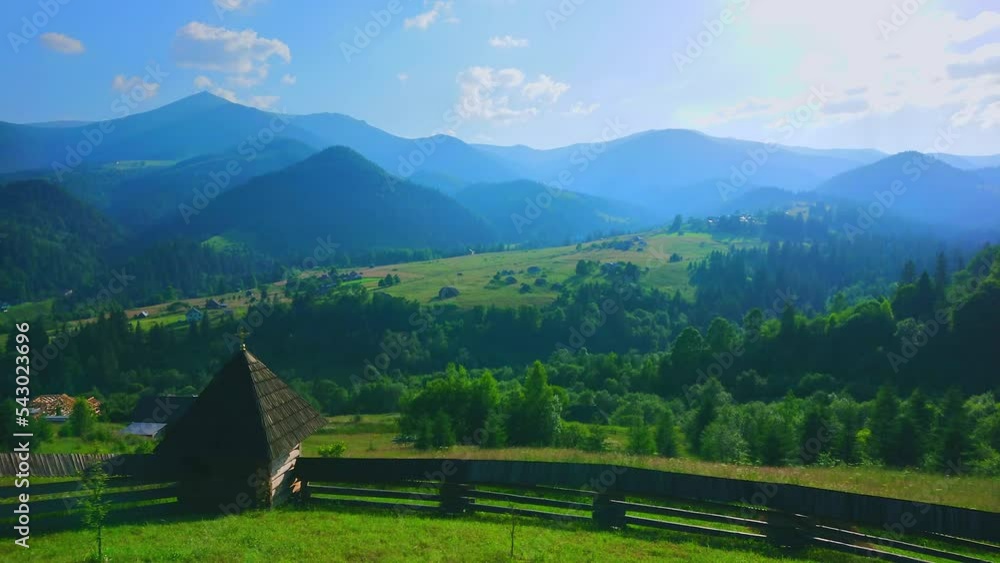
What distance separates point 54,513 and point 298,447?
6.25m

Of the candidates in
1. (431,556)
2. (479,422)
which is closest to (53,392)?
(479,422)

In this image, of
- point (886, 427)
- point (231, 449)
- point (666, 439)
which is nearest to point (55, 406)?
point (666, 439)

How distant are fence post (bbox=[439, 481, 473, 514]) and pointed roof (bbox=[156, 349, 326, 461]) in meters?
4.95

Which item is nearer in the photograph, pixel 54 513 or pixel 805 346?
pixel 54 513

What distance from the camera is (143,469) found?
52.9 ft

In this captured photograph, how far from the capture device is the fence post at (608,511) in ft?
48.3

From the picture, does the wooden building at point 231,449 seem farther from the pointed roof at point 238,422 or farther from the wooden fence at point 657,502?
the wooden fence at point 657,502

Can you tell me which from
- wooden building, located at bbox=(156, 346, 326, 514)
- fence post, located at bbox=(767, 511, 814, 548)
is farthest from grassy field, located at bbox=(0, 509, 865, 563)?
wooden building, located at bbox=(156, 346, 326, 514)

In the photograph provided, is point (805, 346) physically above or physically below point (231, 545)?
below

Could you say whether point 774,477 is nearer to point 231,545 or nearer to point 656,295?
point 231,545

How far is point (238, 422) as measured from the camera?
637 inches

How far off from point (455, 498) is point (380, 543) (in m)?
2.95

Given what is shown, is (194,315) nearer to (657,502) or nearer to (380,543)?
(380,543)

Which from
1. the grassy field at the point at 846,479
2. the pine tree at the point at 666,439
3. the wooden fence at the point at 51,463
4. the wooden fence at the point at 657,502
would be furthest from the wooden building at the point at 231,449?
the pine tree at the point at 666,439
